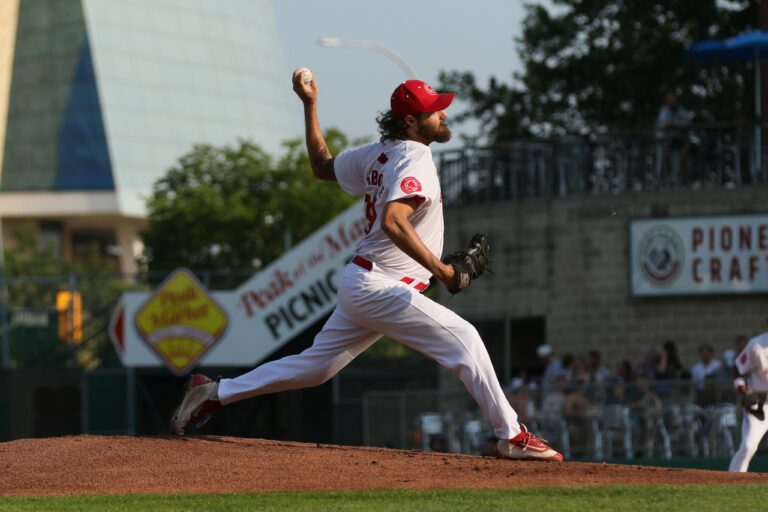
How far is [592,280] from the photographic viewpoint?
27484 millimetres

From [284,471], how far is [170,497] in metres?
0.87

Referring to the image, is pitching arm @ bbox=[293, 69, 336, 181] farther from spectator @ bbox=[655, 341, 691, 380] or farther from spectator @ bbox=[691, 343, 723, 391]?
spectator @ bbox=[655, 341, 691, 380]

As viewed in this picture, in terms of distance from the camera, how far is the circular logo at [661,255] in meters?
26.5

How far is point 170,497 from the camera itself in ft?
28.9

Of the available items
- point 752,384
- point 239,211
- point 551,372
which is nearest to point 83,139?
point 239,211

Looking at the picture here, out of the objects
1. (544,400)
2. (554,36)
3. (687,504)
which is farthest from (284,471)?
(554,36)

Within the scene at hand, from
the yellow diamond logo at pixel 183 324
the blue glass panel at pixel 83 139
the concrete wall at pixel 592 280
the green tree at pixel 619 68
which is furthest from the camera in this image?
the blue glass panel at pixel 83 139

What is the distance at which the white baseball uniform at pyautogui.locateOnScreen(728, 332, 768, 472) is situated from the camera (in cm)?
1459

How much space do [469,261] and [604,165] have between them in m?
18.4

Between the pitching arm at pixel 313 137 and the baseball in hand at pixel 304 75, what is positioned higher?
the baseball in hand at pixel 304 75

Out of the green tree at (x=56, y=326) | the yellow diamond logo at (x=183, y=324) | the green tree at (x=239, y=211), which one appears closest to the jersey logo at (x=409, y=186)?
the yellow diamond logo at (x=183, y=324)

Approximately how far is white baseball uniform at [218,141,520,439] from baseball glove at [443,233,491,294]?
18 centimetres

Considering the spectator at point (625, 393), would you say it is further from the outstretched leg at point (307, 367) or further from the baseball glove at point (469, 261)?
the baseball glove at point (469, 261)

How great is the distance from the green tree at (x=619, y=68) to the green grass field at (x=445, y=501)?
25421 mm
